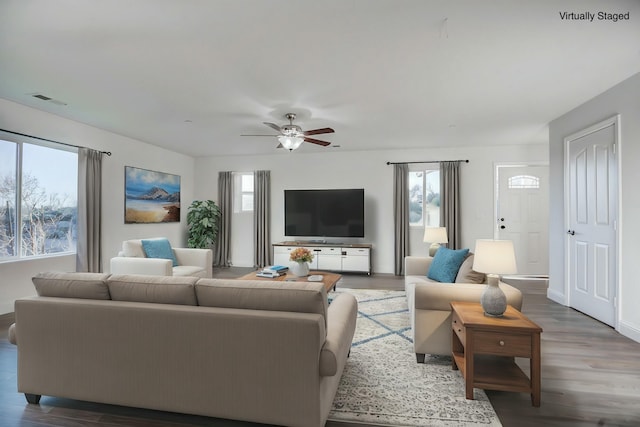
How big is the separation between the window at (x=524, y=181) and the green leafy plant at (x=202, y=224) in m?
6.08

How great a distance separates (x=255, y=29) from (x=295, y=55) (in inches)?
18.3

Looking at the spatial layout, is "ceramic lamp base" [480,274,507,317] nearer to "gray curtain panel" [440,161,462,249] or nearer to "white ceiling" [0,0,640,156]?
"white ceiling" [0,0,640,156]

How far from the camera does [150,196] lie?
6.21 m

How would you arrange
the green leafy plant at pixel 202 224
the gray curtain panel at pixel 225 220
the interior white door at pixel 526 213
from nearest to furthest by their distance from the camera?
the interior white door at pixel 526 213 → the green leafy plant at pixel 202 224 → the gray curtain panel at pixel 225 220

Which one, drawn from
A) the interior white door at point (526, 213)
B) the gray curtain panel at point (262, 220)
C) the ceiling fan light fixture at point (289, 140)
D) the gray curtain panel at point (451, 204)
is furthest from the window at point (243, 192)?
the interior white door at point (526, 213)

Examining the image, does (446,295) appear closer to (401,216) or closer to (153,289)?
(153,289)

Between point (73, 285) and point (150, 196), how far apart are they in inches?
178

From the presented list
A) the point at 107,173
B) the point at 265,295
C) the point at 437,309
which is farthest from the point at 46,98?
the point at 437,309

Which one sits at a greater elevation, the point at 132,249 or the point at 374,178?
the point at 374,178

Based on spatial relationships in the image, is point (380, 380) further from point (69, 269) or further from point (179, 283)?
point (69, 269)

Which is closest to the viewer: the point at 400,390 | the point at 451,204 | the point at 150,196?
the point at 400,390

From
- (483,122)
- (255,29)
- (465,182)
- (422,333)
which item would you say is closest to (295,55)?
(255,29)

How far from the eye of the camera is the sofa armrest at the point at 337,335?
1.70 metres

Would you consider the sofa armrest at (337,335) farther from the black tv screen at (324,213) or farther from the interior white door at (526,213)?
the interior white door at (526,213)
